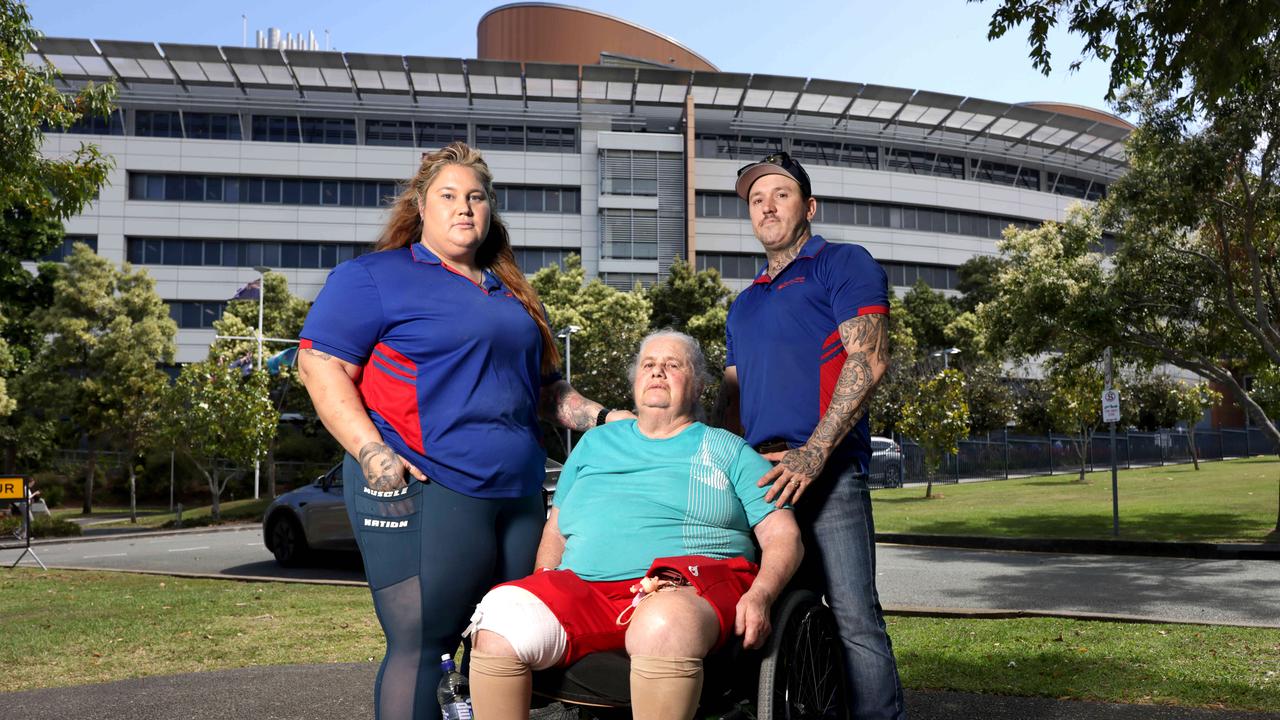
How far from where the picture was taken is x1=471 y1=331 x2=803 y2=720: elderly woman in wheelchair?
2.66 m

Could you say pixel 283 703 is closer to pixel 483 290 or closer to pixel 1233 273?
pixel 483 290

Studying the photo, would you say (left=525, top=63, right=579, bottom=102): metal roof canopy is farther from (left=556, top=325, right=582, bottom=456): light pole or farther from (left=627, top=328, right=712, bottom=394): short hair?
(left=627, top=328, right=712, bottom=394): short hair

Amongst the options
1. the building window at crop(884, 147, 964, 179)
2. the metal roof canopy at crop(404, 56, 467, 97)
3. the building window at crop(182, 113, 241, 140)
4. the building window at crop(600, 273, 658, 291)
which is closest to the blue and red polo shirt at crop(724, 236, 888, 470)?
the metal roof canopy at crop(404, 56, 467, 97)

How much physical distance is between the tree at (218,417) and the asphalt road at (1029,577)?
9.10 meters

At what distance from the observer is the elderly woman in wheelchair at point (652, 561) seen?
266 centimetres

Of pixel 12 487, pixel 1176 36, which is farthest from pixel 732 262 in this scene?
pixel 1176 36

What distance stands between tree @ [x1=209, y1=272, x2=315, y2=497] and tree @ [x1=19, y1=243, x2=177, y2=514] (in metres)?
2.78

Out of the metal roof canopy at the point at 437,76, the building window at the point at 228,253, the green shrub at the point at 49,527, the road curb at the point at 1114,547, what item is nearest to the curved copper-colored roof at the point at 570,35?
the metal roof canopy at the point at 437,76

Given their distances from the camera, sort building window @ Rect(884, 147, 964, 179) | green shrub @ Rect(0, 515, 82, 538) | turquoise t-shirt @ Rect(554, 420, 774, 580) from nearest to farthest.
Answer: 1. turquoise t-shirt @ Rect(554, 420, 774, 580)
2. green shrub @ Rect(0, 515, 82, 538)
3. building window @ Rect(884, 147, 964, 179)

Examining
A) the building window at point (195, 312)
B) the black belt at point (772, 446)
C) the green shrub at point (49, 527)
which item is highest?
the building window at point (195, 312)

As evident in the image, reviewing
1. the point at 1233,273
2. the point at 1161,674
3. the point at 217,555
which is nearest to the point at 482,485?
the point at 1161,674

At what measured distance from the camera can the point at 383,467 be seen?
9.08ft

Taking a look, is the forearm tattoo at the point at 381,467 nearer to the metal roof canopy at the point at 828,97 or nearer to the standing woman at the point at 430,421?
the standing woman at the point at 430,421

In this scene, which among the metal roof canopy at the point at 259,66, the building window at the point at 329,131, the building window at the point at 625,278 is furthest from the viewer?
the building window at the point at 625,278
